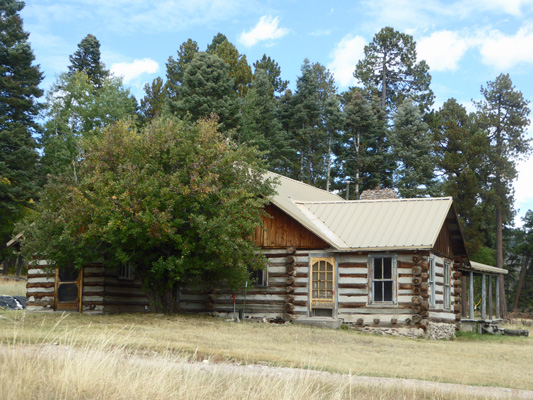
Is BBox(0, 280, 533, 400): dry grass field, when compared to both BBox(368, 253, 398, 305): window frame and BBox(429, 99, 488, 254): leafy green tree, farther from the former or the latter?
BBox(429, 99, 488, 254): leafy green tree

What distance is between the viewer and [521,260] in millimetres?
64125

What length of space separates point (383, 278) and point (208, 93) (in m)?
30.0

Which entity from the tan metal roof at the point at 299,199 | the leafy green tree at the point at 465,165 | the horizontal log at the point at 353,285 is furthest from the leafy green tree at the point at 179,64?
the horizontal log at the point at 353,285

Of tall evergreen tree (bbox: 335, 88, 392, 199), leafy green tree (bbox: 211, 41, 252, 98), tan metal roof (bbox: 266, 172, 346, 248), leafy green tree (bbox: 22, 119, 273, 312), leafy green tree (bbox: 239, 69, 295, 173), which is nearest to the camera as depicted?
leafy green tree (bbox: 22, 119, 273, 312)

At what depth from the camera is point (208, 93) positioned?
52719mm

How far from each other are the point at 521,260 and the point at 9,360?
60663 mm

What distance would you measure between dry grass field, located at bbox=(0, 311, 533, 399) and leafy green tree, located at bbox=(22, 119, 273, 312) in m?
2.14

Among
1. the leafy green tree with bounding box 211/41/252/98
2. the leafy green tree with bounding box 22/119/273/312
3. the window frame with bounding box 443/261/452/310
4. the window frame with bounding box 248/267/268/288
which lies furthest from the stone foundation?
the leafy green tree with bounding box 211/41/252/98

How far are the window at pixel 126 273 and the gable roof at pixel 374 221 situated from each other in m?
7.09

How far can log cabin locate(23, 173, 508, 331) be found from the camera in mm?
26000

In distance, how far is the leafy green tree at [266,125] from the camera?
5612 cm

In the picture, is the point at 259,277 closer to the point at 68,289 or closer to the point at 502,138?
the point at 68,289

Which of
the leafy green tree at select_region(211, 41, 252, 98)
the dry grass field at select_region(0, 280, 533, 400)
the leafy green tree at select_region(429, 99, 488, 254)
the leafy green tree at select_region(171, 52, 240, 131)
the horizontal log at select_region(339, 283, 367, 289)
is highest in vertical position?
the leafy green tree at select_region(211, 41, 252, 98)

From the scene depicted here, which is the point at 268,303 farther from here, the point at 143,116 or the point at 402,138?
the point at 143,116
